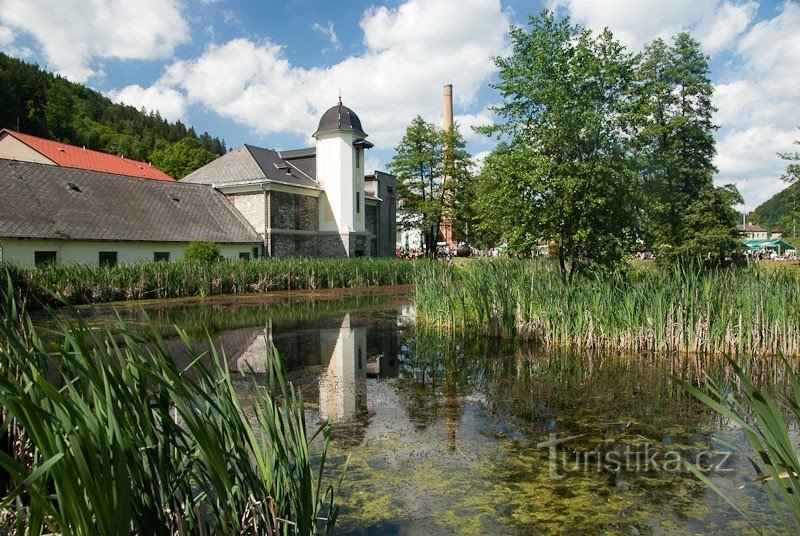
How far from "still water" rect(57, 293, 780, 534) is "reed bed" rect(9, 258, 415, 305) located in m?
8.36

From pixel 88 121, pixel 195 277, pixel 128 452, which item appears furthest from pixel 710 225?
pixel 88 121

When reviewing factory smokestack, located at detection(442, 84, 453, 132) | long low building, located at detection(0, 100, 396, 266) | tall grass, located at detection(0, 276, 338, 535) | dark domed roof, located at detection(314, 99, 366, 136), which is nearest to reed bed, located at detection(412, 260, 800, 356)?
tall grass, located at detection(0, 276, 338, 535)

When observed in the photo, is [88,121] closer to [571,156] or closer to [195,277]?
[195,277]

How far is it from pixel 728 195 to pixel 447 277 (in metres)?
18.7

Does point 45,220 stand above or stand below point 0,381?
above

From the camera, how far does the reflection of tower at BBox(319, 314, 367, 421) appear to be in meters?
6.21

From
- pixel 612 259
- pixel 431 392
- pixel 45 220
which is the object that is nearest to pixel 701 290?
pixel 612 259

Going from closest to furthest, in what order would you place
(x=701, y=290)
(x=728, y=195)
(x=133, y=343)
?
(x=133, y=343)
(x=701, y=290)
(x=728, y=195)

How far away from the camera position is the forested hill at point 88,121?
48094 millimetres

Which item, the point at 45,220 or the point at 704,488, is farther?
the point at 45,220

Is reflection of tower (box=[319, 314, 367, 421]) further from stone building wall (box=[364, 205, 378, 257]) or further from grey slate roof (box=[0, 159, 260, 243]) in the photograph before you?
stone building wall (box=[364, 205, 378, 257])

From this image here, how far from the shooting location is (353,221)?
33.6 m

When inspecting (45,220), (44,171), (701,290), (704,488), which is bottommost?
(704,488)

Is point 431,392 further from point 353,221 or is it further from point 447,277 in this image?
point 353,221
